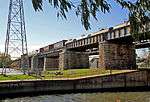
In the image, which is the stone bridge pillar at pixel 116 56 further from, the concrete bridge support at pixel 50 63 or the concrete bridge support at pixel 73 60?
the concrete bridge support at pixel 50 63

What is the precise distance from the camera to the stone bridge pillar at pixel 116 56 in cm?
6875

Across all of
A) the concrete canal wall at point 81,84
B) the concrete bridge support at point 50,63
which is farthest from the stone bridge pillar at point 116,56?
the concrete bridge support at point 50,63

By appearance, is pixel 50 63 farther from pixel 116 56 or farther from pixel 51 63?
pixel 116 56

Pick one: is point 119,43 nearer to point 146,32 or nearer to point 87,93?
point 87,93

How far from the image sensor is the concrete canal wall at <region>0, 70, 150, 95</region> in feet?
147

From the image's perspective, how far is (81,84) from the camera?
163 ft

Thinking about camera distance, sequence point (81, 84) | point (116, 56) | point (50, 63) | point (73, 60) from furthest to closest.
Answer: point (50, 63)
point (73, 60)
point (116, 56)
point (81, 84)

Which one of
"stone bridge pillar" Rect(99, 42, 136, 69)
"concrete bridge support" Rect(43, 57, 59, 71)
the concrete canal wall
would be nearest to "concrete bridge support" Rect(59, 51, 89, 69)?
"concrete bridge support" Rect(43, 57, 59, 71)

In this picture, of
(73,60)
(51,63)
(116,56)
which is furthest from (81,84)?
(51,63)

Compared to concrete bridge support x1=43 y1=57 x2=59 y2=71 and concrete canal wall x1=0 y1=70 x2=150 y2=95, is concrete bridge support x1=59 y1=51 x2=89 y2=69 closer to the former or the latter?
concrete bridge support x1=43 y1=57 x2=59 y2=71

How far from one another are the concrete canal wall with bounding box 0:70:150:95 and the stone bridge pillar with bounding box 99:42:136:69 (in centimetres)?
1403

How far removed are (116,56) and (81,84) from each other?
21.8 metres

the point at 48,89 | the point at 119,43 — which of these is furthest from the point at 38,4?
the point at 119,43

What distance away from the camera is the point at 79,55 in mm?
100312
